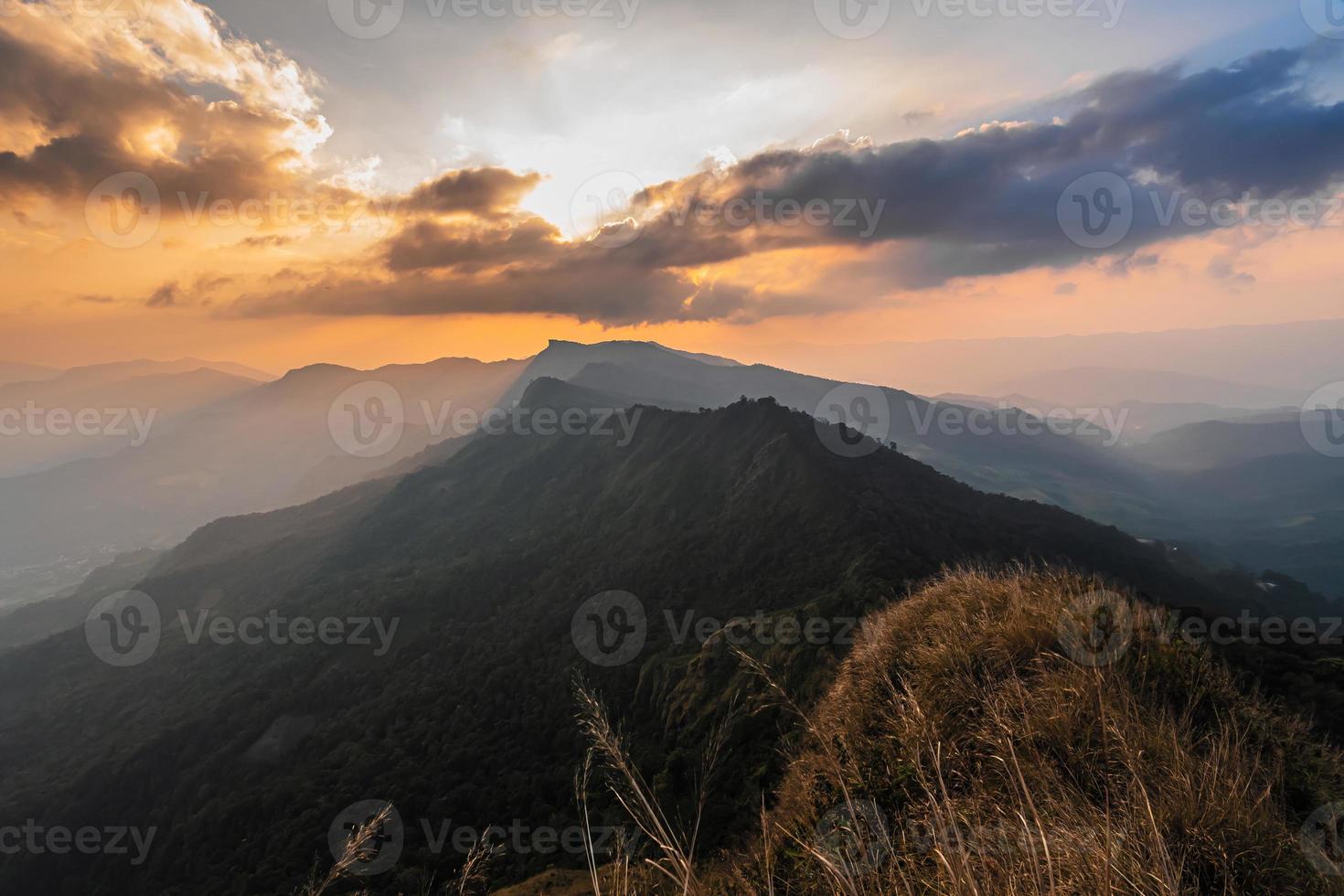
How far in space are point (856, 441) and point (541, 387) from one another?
314 ft

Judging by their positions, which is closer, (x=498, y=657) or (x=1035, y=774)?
(x=1035, y=774)

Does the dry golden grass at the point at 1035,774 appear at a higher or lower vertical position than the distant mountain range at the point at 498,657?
higher

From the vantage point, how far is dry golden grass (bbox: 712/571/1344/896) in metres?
3.23

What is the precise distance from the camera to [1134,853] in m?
3.07

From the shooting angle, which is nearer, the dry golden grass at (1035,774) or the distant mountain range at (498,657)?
the dry golden grass at (1035,774)

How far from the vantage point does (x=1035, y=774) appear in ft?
14.5

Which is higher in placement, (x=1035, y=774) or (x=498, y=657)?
(x=1035, y=774)

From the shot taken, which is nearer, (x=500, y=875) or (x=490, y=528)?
(x=500, y=875)

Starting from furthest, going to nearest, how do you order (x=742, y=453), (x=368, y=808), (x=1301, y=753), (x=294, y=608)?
(x=294, y=608) < (x=742, y=453) < (x=368, y=808) < (x=1301, y=753)

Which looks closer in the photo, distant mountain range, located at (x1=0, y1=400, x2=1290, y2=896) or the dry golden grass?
the dry golden grass

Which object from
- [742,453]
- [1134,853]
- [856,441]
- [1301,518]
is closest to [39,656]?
[742,453]

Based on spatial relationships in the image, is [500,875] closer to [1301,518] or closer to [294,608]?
[294,608]

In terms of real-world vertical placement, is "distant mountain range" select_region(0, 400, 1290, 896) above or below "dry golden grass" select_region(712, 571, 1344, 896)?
below

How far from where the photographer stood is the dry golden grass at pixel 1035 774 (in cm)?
323
